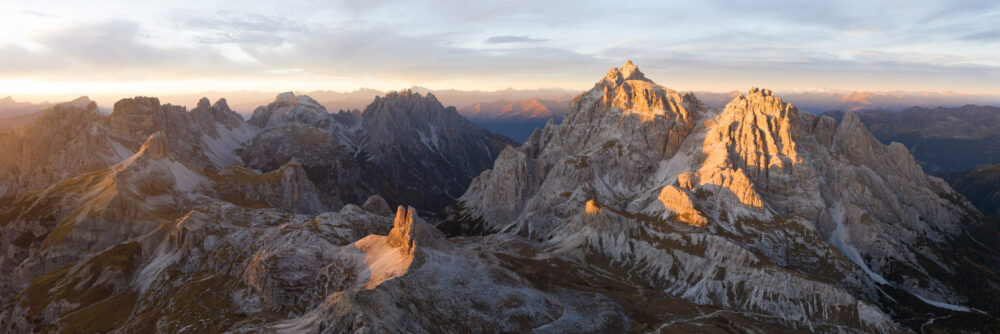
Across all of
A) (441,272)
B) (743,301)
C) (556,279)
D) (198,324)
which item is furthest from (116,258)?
(743,301)

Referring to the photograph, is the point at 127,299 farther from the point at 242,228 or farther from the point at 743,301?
the point at 743,301

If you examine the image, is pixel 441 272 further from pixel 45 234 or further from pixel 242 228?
pixel 45 234

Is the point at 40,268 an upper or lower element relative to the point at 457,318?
lower

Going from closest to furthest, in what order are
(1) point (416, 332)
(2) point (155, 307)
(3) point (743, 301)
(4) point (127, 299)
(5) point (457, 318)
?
(1) point (416, 332) → (5) point (457, 318) → (2) point (155, 307) → (4) point (127, 299) → (3) point (743, 301)

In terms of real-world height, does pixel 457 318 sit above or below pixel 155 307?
above

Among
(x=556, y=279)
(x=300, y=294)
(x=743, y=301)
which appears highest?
(x=300, y=294)

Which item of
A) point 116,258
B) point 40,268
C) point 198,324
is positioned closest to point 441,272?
point 198,324

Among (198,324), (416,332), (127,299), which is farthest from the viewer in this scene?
(127,299)

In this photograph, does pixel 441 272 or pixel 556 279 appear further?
pixel 556 279

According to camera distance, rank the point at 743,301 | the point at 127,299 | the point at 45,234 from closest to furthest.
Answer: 1. the point at 127,299
2. the point at 743,301
3. the point at 45,234
